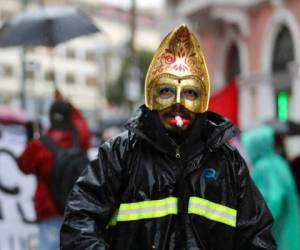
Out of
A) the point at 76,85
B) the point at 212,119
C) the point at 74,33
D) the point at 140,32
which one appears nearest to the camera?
the point at 212,119

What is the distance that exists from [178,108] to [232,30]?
68.9 feet

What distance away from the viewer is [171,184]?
329 centimetres

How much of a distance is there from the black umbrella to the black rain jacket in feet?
14.1

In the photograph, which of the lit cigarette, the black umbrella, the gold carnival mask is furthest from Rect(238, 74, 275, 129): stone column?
the lit cigarette

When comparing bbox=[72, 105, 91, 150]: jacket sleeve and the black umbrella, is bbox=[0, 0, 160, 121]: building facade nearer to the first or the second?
the black umbrella

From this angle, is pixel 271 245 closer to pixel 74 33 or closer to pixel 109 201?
pixel 109 201

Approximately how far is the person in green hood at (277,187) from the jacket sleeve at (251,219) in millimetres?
2594

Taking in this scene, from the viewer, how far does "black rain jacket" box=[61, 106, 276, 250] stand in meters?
3.24

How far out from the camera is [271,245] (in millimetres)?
3342

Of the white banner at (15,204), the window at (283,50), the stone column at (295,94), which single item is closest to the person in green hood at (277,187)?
the white banner at (15,204)

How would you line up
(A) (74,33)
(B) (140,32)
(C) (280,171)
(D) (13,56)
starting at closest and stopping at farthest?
(C) (280,171) < (A) (74,33) < (D) (13,56) < (B) (140,32)

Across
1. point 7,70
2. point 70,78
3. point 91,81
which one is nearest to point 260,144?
point 7,70

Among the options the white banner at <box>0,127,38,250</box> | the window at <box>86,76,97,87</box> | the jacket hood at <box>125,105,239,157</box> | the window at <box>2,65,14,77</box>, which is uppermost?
the window at <box>2,65,14,77</box>

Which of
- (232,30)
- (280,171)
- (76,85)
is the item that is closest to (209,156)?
(280,171)
